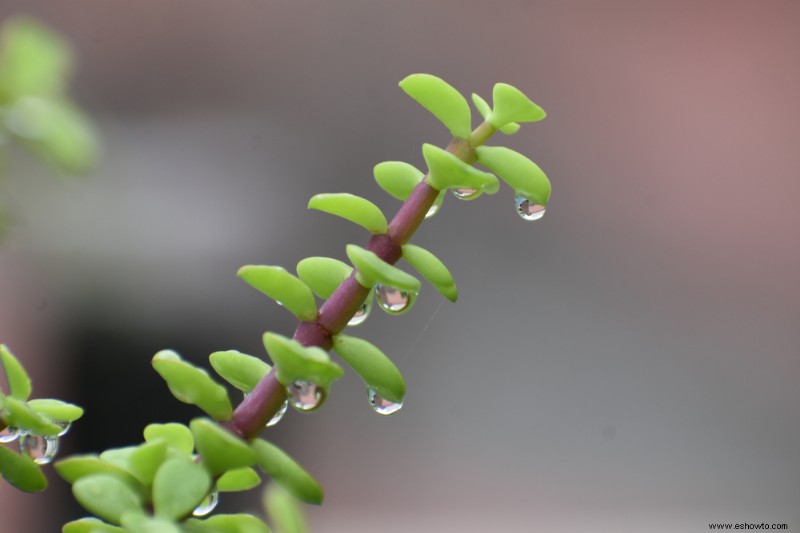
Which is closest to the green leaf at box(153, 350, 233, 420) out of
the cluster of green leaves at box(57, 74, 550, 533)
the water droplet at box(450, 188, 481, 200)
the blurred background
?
the cluster of green leaves at box(57, 74, 550, 533)

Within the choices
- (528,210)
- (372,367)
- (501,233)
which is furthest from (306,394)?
(501,233)

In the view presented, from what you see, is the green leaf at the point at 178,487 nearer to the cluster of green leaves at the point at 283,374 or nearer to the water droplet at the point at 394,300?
the cluster of green leaves at the point at 283,374

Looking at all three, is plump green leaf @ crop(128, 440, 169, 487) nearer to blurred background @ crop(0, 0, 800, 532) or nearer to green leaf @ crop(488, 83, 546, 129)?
green leaf @ crop(488, 83, 546, 129)

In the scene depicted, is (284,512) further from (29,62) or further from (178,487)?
(29,62)

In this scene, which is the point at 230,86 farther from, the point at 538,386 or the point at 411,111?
the point at 538,386

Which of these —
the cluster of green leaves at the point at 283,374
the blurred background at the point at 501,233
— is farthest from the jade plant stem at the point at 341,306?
the blurred background at the point at 501,233

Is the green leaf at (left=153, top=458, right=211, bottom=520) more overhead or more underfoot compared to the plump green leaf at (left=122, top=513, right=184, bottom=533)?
more overhead
